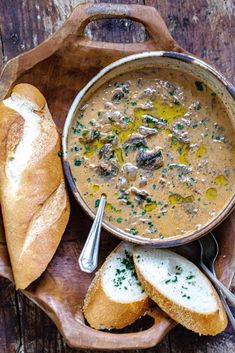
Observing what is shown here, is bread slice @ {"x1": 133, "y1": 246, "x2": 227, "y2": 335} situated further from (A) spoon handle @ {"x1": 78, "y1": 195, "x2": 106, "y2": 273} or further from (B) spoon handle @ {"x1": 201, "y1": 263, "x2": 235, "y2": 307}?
(A) spoon handle @ {"x1": 78, "y1": 195, "x2": 106, "y2": 273}

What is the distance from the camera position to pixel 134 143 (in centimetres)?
263

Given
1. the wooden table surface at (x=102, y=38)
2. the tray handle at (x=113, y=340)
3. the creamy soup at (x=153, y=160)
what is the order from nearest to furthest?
the tray handle at (x=113, y=340) < the creamy soup at (x=153, y=160) < the wooden table surface at (x=102, y=38)

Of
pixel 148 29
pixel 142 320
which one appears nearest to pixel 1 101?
pixel 148 29

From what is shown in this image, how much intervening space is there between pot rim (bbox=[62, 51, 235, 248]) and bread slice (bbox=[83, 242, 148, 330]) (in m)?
0.12

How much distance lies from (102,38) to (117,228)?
2.44 feet

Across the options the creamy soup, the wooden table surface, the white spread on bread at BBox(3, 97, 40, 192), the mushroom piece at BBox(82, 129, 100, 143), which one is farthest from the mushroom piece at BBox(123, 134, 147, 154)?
the wooden table surface

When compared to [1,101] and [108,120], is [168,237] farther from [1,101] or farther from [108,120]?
[1,101]

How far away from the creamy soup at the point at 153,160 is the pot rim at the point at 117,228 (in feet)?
0.09

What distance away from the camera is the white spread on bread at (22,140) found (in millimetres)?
2578


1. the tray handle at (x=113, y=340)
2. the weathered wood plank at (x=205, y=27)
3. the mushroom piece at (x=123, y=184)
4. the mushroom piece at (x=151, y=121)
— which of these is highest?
the weathered wood plank at (x=205, y=27)

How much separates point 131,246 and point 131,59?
669mm

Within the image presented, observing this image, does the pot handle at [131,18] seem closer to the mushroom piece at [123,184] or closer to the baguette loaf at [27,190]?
the baguette loaf at [27,190]

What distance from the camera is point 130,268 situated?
2.71m

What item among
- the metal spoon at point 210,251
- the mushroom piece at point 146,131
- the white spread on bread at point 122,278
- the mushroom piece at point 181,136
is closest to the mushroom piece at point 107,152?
the mushroom piece at point 146,131
